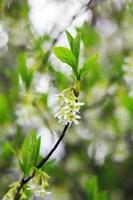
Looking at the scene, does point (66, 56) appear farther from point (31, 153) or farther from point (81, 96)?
point (81, 96)

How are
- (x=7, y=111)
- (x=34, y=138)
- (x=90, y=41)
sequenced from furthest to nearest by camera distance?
1. (x=90, y=41)
2. (x=7, y=111)
3. (x=34, y=138)

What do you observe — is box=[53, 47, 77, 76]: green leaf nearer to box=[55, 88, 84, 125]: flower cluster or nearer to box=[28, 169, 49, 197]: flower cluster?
box=[55, 88, 84, 125]: flower cluster

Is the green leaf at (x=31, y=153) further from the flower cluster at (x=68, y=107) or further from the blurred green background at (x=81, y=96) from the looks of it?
the blurred green background at (x=81, y=96)

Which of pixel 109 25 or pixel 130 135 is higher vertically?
pixel 109 25

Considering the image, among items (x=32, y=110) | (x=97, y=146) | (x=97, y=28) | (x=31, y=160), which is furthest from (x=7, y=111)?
(x=31, y=160)

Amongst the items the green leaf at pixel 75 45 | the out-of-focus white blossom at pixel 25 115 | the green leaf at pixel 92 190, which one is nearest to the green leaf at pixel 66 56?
the green leaf at pixel 75 45

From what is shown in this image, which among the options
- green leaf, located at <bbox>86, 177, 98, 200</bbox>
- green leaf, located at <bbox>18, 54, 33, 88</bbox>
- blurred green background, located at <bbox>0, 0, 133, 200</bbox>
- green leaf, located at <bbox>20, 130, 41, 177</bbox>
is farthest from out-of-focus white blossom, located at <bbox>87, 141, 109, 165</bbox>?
green leaf, located at <bbox>20, 130, 41, 177</bbox>

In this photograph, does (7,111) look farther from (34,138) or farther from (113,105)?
(34,138)
